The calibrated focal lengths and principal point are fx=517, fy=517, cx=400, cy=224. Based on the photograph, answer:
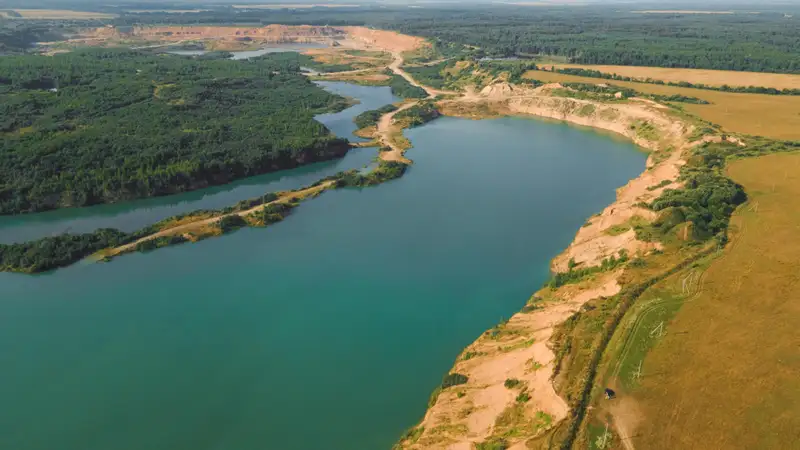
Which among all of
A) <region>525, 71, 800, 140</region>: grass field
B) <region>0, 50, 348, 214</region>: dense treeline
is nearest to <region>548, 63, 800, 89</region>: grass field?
<region>525, 71, 800, 140</region>: grass field

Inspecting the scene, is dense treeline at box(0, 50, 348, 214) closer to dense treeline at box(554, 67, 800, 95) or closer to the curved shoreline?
the curved shoreline

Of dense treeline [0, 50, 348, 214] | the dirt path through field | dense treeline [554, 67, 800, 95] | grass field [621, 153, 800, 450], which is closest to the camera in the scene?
grass field [621, 153, 800, 450]

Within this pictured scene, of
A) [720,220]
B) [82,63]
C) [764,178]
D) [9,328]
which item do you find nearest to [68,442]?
[9,328]

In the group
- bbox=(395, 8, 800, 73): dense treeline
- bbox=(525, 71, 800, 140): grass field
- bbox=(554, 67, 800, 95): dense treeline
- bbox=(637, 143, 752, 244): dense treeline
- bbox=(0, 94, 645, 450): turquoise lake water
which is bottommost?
bbox=(0, 94, 645, 450): turquoise lake water

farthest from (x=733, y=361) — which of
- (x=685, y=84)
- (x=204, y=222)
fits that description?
(x=685, y=84)

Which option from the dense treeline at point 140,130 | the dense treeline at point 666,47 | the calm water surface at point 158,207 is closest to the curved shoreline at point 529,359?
the calm water surface at point 158,207

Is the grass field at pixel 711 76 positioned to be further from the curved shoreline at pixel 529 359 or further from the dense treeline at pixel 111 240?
the dense treeline at pixel 111 240

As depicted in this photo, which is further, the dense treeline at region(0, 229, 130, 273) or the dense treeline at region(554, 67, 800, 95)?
the dense treeline at region(554, 67, 800, 95)

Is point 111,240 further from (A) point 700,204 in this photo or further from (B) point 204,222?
(A) point 700,204
